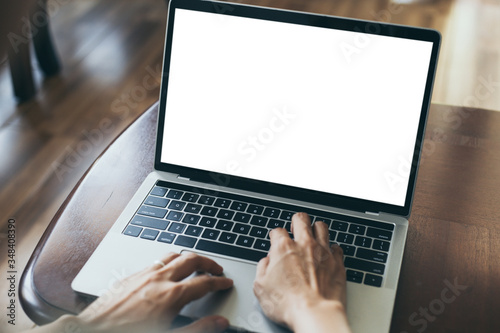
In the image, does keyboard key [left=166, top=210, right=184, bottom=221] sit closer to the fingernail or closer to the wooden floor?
the fingernail

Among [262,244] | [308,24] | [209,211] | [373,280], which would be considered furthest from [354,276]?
[308,24]

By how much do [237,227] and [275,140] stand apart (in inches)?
5.8

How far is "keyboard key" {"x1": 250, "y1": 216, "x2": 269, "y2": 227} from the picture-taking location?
79 centimetres

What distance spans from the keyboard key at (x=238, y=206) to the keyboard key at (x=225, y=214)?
10 mm

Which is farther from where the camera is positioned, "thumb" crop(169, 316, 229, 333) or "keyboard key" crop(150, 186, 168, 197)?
"keyboard key" crop(150, 186, 168, 197)

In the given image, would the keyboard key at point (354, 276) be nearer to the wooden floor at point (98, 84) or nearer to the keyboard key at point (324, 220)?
the keyboard key at point (324, 220)

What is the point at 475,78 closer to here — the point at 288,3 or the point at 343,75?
the point at 288,3

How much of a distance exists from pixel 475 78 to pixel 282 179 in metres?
1.85

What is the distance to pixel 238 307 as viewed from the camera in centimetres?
67

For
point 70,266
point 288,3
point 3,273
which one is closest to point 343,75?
point 70,266

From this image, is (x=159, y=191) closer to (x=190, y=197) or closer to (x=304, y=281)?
(x=190, y=197)

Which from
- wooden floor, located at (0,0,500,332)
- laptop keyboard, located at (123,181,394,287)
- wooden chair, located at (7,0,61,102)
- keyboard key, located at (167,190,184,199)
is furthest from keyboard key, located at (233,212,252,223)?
wooden chair, located at (7,0,61,102)

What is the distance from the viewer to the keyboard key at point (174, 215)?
801mm

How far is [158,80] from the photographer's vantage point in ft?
7.53
